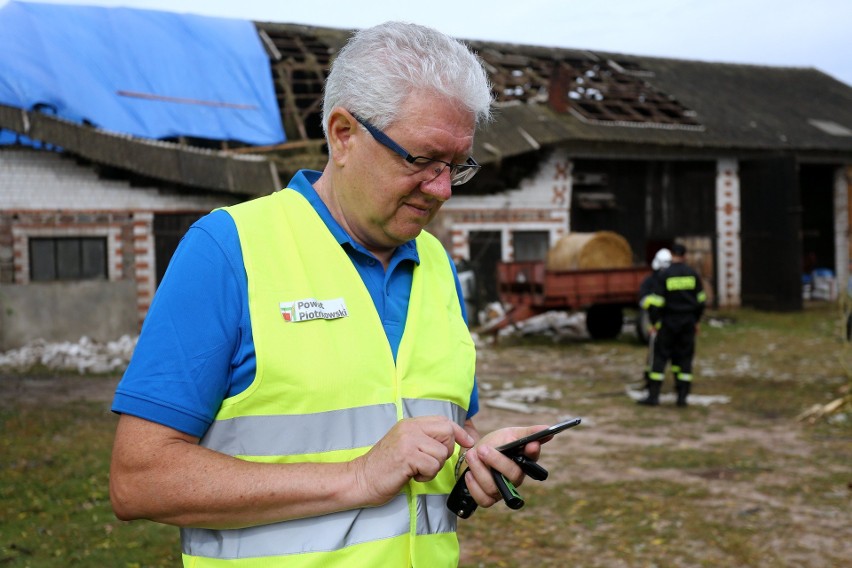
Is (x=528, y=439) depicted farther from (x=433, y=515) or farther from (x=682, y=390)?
(x=682, y=390)

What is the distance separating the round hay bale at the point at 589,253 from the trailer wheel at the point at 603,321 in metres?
1.06

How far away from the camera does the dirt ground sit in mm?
5367

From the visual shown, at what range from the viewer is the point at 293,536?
166 cm

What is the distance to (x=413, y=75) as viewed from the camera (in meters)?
1.77

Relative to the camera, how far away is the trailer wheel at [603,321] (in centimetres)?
1652

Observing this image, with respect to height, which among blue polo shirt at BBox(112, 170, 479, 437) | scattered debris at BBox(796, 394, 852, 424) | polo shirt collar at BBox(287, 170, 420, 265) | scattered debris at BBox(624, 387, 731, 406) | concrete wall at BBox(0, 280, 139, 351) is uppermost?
polo shirt collar at BBox(287, 170, 420, 265)

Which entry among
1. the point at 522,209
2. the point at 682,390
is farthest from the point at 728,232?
the point at 682,390

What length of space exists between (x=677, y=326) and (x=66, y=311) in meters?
10.9

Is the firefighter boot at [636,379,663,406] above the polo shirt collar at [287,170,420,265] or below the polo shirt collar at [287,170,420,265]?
below

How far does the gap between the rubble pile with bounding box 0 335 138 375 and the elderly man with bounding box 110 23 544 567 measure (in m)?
12.1

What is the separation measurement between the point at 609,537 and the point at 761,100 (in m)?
22.8

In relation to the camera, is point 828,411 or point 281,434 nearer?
point 281,434

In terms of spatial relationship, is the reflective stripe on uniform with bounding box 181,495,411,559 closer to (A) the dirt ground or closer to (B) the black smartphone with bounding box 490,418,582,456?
(B) the black smartphone with bounding box 490,418,582,456

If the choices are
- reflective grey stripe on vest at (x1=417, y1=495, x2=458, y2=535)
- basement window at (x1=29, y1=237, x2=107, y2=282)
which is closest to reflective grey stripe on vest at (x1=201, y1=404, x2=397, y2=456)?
reflective grey stripe on vest at (x1=417, y1=495, x2=458, y2=535)
